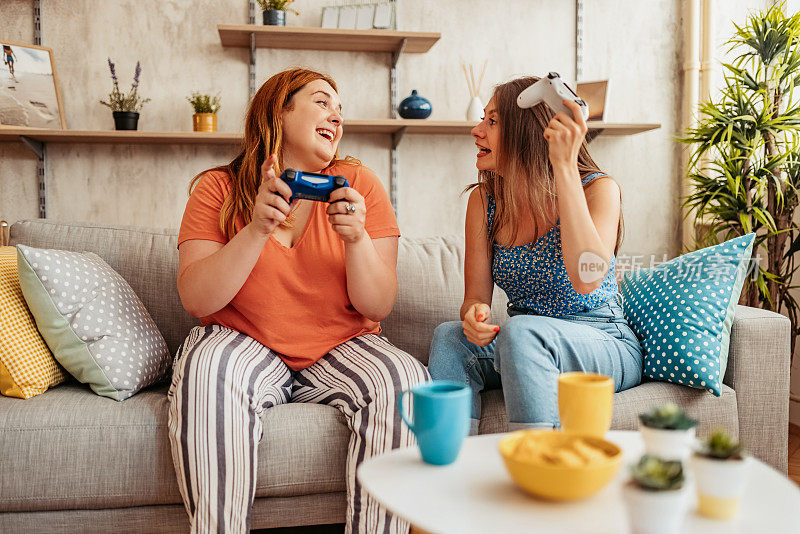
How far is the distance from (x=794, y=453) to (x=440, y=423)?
6.40 ft

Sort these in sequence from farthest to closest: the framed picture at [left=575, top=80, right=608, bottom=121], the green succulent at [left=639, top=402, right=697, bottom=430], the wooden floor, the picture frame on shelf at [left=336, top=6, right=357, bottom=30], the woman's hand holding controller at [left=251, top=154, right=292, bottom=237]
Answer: the framed picture at [left=575, top=80, right=608, bottom=121] → the picture frame on shelf at [left=336, top=6, right=357, bottom=30] → the wooden floor → the woman's hand holding controller at [left=251, top=154, right=292, bottom=237] → the green succulent at [left=639, top=402, right=697, bottom=430]

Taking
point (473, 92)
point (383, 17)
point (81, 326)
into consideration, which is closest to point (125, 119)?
point (383, 17)

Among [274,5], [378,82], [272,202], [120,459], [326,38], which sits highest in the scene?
[274,5]

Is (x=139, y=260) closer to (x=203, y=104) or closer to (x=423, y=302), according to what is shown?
(x=423, y=302)

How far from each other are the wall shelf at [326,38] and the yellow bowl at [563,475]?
2213 millimetres

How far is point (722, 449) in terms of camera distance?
0.64 m

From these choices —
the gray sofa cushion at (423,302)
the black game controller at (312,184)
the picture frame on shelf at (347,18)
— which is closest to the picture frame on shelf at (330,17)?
the picture frame on shelf at (347,18)

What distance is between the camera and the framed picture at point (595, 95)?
279cm

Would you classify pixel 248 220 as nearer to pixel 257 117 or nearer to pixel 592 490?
pixel 257 117

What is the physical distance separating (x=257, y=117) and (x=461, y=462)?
113cm

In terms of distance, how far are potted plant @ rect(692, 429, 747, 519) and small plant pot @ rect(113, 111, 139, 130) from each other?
95.8 inches

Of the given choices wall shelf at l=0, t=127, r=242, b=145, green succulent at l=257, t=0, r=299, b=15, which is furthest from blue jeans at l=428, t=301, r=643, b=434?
green succulent at l=257, t=0, r=299, b=15

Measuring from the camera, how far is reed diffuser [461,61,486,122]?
2.74 m

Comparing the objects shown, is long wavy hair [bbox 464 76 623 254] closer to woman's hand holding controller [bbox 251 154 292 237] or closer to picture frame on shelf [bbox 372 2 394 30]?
woman's hand holding controller [bbox 251 154 292 237]
